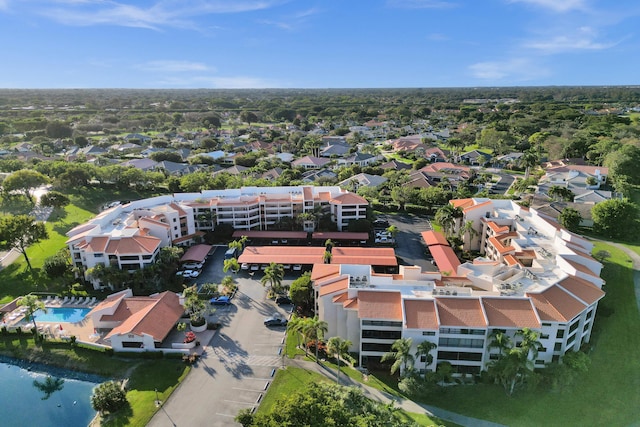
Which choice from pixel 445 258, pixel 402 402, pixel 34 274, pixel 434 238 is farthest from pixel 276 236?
pixel 402 402

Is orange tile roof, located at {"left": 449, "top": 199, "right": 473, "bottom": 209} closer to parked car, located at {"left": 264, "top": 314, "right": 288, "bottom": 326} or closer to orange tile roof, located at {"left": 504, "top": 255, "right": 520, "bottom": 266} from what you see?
orange tile roof, located at {"left": 504, "top": 255, "right": 520, "bottom": 266}

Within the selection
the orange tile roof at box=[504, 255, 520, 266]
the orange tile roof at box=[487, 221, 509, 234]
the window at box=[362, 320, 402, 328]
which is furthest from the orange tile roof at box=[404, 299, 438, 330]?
the orange tile roof at box=[487, 221, 509, 234]

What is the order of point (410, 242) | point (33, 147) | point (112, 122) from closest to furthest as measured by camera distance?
point (410, 242) < point (33, 147) < point (112, 122)

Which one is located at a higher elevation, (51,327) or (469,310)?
(469,310)

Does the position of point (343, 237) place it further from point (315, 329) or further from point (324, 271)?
point (315, 329)

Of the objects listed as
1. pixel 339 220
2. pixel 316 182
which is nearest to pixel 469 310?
pixel 339 220

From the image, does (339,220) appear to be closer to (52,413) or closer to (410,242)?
(410,242)
